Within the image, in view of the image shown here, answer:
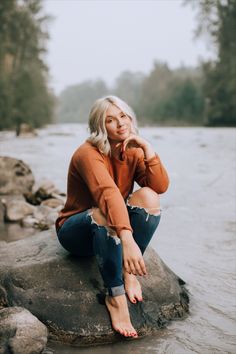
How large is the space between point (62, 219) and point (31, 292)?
0.45 metres

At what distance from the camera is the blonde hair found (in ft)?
8.85

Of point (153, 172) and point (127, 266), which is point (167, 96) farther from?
point (127, 266)

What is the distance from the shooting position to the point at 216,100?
42.3 metres

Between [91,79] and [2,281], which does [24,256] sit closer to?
[2,281]

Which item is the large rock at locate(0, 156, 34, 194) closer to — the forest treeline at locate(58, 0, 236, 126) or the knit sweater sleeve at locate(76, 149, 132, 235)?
the knit sweater sleeve at locate(76, 149, 132, 235)

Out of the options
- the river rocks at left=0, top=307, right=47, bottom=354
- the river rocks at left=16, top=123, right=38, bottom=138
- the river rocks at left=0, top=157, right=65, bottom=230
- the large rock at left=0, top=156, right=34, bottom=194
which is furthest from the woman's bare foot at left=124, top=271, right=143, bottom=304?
the river rocks at left=16, top=123, right=38, bottom=138

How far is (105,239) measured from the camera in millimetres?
2562

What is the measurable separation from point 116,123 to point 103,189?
412mm

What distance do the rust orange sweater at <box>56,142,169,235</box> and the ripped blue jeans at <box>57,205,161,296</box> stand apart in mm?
85

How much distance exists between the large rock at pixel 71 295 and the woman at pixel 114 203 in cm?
9

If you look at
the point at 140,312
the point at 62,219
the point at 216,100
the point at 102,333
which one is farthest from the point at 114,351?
the point at 216,100

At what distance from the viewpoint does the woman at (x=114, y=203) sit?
8.33 ft

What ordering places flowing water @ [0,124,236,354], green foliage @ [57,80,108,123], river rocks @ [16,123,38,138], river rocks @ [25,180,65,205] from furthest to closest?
green foliage @ [57,80,108,123]
river rocks @ [16,123,38,138]
river rocks @ [25,180,65,205]
flowing water @ [0,124,236,354]

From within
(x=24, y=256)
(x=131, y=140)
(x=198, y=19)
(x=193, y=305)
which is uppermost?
(x=198, y=19)
